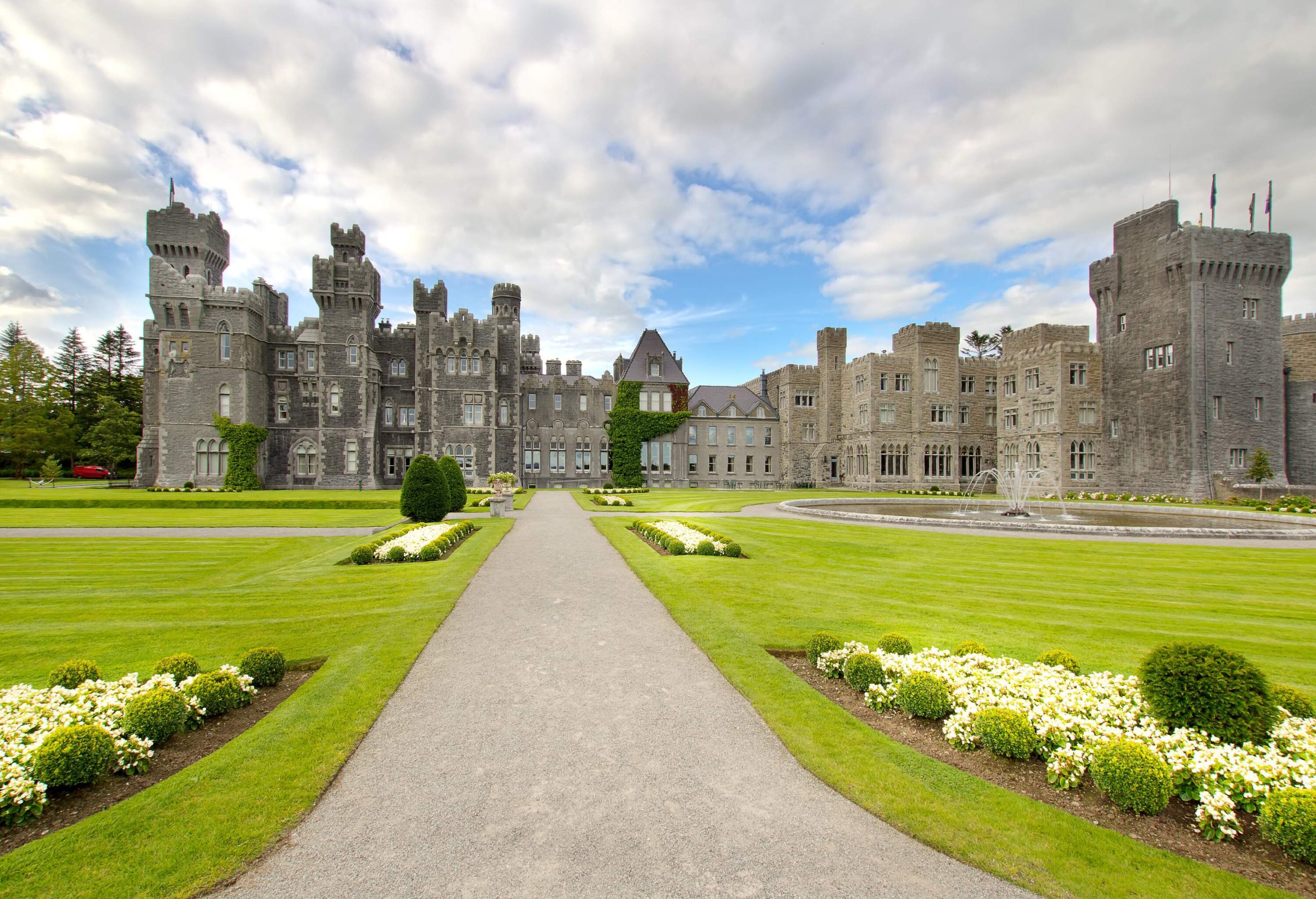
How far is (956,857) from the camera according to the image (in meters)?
4.32

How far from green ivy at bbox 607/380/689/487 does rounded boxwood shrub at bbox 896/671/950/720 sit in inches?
1855

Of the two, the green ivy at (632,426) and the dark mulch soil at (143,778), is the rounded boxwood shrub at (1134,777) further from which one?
the green ivy at (632,426)

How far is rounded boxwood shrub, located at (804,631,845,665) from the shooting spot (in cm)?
832

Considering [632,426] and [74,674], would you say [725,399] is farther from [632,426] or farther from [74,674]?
[74,674]

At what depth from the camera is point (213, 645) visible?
895 cm

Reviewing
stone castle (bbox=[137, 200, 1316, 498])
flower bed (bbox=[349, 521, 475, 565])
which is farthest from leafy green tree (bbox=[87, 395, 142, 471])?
flower bed (bbox=[349, 521, 475, 565])

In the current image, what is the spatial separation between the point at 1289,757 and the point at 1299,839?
1.39m

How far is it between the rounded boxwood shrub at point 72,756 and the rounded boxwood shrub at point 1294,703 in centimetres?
1095

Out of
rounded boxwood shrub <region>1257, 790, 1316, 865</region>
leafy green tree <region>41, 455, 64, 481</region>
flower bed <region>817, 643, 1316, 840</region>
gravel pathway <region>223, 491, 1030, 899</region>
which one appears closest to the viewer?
gravel pathway <region>223, 491, 1030, 899</region>

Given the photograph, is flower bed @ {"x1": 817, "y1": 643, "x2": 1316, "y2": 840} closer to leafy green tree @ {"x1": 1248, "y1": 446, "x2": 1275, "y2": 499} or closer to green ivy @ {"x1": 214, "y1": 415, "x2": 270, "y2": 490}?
leafy green tree @ {"x1": 1248, "y1": 446, "x2": 1275, "y2": 499}

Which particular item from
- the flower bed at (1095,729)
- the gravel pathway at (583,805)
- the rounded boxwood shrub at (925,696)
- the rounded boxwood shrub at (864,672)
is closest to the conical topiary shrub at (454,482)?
the gravel pathway at (583,805)

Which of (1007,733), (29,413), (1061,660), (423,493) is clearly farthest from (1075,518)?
(29,413)

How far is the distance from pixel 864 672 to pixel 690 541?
33.4ft

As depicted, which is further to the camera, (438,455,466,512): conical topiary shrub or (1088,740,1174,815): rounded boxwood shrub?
(438,455,466,512): conical topiary shrub
